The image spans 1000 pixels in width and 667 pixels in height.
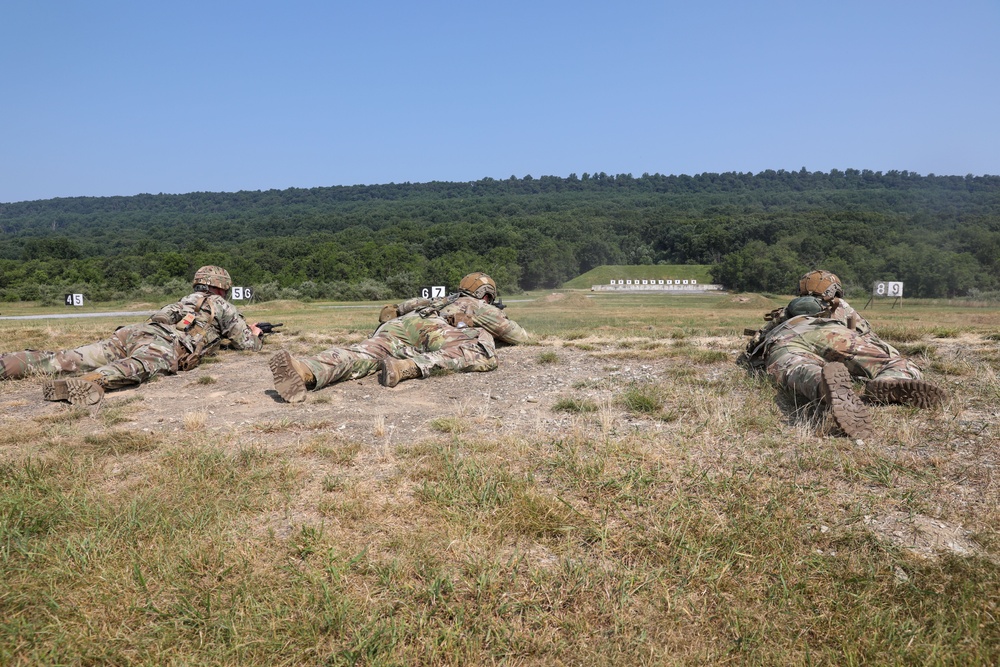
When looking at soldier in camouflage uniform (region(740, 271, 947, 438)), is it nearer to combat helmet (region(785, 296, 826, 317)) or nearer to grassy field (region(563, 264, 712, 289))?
combat helmet (region(785, 296, 826, 317))


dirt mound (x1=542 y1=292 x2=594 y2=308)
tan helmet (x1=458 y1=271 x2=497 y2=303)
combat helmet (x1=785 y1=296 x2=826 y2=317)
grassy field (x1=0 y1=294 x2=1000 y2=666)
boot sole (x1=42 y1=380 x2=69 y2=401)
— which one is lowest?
grassy field (x1=0 y1=294 x2=1000 y2=666)

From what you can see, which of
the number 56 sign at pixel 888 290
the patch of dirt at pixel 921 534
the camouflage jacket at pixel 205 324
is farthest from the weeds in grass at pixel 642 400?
the number 56 sign at pixel 888 290

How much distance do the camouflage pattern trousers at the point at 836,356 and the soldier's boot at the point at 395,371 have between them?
4105 millimetres

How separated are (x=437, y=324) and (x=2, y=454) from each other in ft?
17.6

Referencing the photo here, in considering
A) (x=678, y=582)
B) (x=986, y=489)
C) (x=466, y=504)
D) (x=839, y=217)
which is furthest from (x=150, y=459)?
(x=839, y=217)

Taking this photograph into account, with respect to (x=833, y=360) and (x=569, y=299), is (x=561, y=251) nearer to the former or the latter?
(x=569, y=299)

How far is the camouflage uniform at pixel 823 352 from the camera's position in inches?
285

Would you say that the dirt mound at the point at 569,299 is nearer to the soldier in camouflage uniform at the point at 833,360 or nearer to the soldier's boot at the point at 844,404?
the soldier in camouflage uniform at the point at 833,360

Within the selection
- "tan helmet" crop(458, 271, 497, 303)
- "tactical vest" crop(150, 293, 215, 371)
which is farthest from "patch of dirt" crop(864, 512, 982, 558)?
"tactical vest" crop(150, 293, 215, 371)

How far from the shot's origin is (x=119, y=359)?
31.6 ft

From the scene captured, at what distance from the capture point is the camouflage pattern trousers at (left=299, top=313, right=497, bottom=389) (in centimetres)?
845

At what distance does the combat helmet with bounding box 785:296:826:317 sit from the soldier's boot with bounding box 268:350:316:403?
19.1 feet

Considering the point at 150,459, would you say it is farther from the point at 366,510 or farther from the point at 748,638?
the point at 748,638

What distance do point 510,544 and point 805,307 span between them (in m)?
6.10
